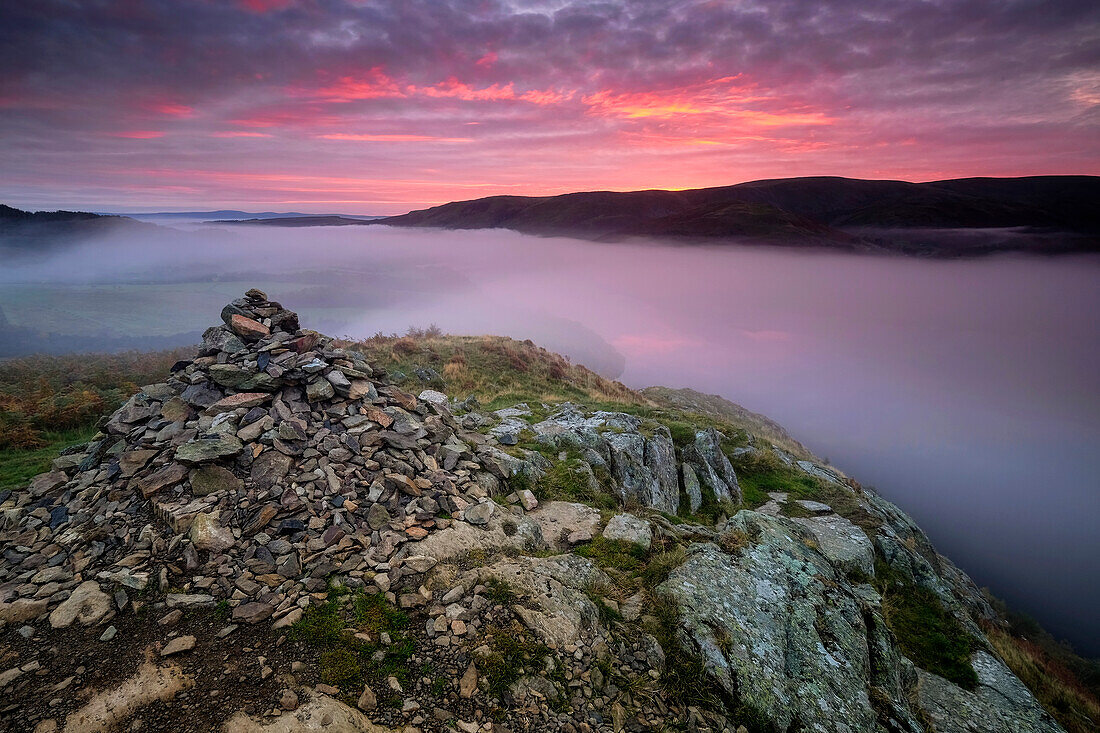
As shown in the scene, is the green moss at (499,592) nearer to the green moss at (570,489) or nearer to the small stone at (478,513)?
the small stone at (478,513)

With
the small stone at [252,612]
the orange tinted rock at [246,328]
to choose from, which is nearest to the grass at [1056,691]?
the small stone at [252,612]

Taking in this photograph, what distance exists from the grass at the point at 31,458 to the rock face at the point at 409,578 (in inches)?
106

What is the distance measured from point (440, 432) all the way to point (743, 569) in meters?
7.24

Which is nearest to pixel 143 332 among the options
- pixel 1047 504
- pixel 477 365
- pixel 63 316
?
pixel 63 316

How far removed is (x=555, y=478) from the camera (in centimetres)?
1207

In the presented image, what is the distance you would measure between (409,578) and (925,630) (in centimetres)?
1340

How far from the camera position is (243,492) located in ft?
25.7

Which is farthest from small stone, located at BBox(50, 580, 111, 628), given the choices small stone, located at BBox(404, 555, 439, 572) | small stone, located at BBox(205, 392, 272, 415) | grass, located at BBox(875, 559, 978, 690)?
grass, located at BBox(875, 559, 978, 690)

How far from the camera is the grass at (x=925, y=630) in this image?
10.3 metres

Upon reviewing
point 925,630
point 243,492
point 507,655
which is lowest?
point 925,630

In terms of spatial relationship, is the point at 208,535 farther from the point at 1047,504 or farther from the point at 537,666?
the point at 1047,504

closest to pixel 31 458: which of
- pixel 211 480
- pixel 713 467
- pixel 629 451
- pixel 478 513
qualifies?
pixel 211 480

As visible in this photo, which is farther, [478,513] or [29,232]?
[29,232]

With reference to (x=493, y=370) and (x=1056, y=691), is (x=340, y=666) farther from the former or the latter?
(x=493, y=370)
